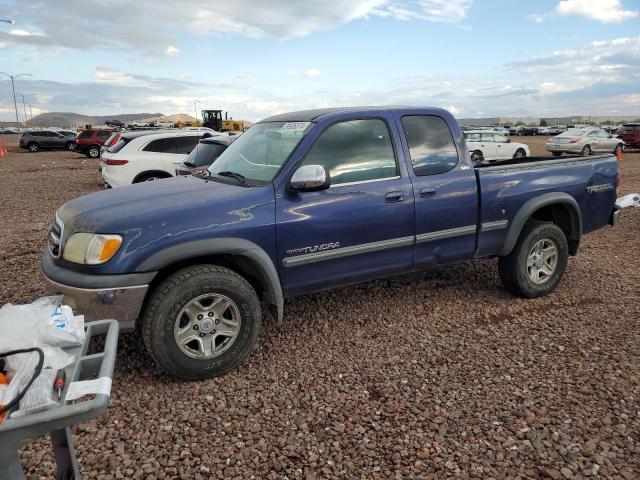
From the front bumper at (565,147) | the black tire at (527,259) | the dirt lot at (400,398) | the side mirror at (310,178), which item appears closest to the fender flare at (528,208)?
the black tire at (527,259)

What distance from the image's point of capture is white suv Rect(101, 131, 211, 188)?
33.7ft

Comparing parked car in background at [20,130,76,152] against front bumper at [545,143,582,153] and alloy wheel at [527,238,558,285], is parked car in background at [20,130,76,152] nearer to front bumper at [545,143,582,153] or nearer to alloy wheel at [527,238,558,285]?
front bumper at [545,143,582,153]

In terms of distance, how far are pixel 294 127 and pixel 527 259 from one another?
261cm

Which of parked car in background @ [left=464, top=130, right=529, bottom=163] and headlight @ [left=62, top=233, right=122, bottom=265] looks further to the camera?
parked car in background @ [left=464, top=130, right=529, bottom=163]

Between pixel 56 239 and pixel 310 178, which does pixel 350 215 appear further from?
pixel 56 239

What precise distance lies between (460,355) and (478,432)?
96 centimetres

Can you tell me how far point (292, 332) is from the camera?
4.24 m

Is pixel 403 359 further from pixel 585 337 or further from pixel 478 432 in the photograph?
pixel 585 337

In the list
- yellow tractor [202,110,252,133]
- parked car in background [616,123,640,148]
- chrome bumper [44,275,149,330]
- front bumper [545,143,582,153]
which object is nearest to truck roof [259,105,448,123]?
chrome bumper [44,275,149,330]

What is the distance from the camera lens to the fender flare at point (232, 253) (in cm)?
314

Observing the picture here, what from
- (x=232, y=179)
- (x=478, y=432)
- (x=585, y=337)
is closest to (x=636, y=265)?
(x=585, y=337)

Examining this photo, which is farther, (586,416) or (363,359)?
(363,359)

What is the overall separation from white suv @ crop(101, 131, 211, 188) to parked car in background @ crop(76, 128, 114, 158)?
18025mm

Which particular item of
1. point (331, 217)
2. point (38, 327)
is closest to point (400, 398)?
point (331, 217)
